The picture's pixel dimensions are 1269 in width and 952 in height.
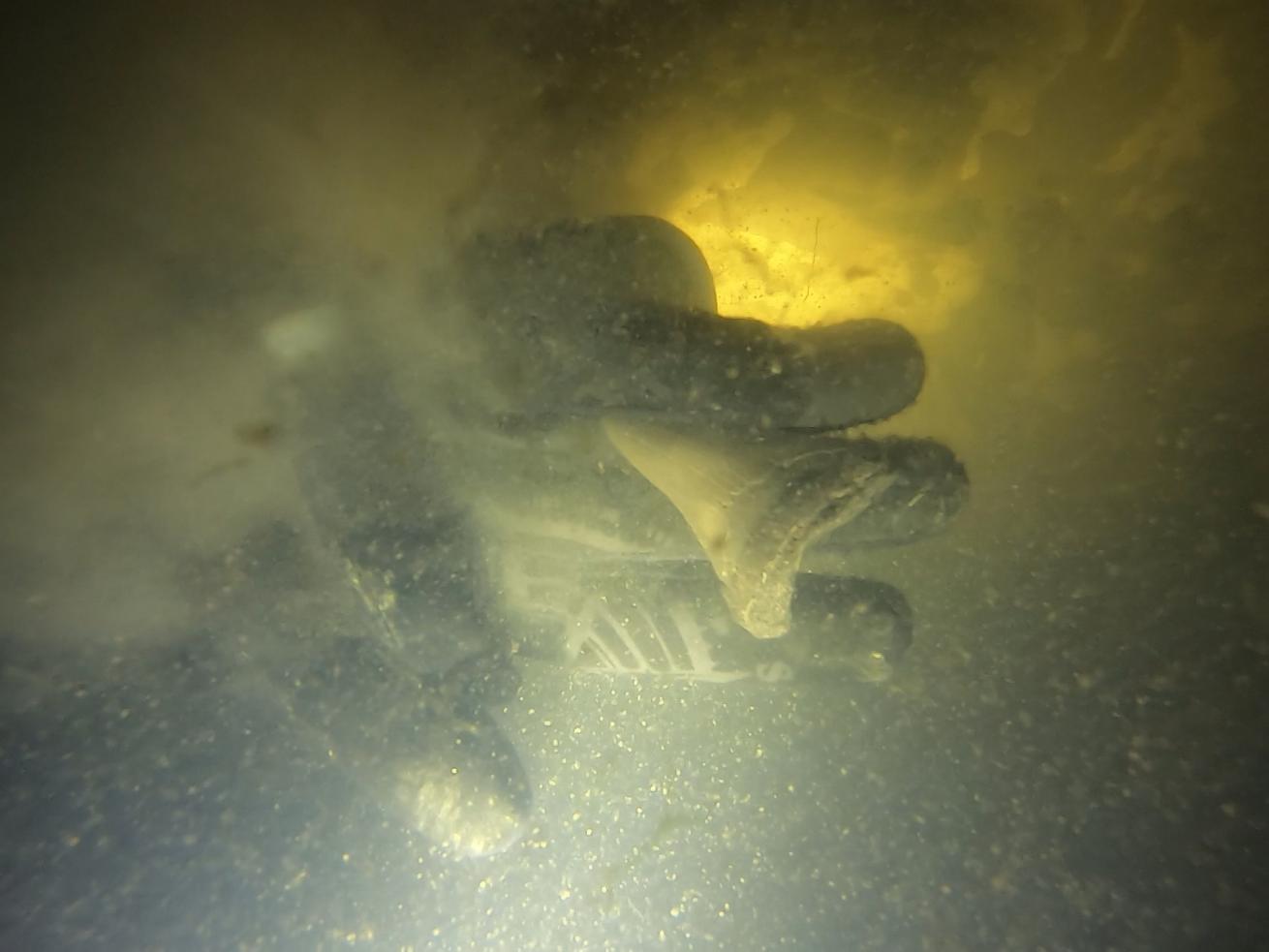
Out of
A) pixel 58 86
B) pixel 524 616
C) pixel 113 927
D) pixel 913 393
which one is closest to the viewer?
pixel 58 86

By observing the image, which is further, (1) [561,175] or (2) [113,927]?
(2) [113,927]

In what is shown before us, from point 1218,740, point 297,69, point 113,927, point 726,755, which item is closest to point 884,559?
point 726,755

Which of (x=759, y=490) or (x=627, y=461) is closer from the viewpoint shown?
(x=759, y=490)

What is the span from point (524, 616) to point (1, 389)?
2.56ft

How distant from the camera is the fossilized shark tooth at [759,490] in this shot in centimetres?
81

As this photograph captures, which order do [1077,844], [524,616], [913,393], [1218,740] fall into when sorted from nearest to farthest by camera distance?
[913,393] → [524,616] → [1218,740] → [1077,844]

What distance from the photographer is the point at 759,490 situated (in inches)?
33.3

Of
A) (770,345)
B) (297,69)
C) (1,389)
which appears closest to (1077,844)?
(770,345)

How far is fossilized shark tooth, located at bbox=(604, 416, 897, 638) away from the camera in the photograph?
813mm

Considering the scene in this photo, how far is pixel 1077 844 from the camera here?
1428 millimetres

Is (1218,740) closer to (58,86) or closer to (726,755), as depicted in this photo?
(726,755)

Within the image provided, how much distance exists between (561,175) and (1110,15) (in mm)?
684

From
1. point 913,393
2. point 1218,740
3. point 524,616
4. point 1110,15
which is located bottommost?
point 1218,740

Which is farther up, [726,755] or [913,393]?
[913,393]
